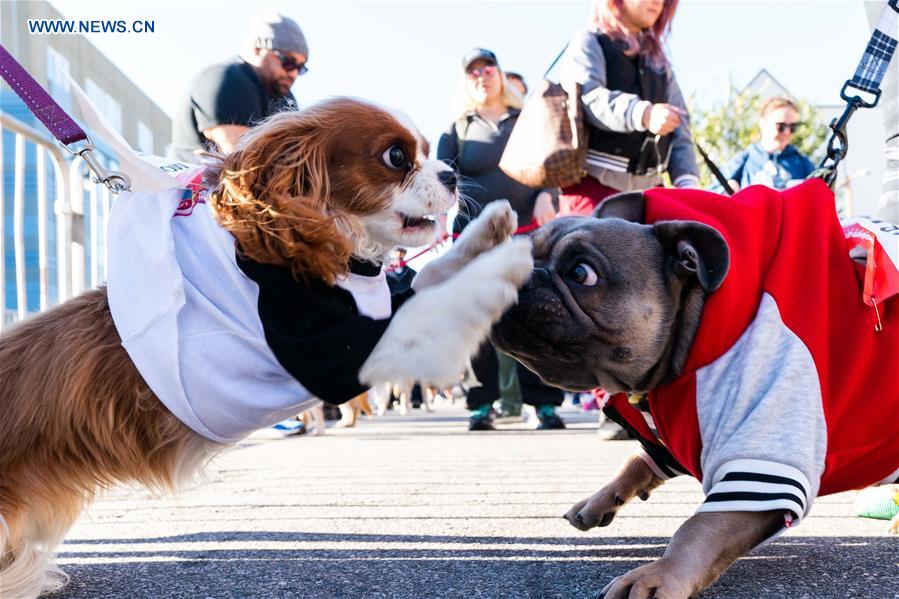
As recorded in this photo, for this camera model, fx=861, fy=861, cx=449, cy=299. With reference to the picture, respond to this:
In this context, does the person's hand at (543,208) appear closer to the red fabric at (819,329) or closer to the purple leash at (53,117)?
the red fabric at (819,329)

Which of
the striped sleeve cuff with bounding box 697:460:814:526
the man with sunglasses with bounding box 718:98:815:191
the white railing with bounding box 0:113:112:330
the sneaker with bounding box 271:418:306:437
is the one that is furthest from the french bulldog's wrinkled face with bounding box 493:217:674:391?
the sneaker with bounding box 271:418:306:437

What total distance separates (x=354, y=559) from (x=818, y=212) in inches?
61.2

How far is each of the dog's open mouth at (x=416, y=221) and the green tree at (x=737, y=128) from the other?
28.9 metres

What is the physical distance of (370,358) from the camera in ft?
6.09

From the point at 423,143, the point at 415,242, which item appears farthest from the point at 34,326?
the point at 423,143

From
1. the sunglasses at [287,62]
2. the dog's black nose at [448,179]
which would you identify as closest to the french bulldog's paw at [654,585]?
the dog's black nose at [448,179]

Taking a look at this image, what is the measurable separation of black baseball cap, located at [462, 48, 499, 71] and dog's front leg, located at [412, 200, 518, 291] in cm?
427

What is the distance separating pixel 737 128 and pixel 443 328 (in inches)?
1240

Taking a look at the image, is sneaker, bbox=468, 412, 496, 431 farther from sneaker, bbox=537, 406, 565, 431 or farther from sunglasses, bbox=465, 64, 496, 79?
sunglasses, bbox=465, 64, 496, 79

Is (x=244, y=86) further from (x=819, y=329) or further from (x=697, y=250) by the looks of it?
(x=819, y=329)

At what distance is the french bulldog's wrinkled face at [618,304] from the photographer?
2162 mm

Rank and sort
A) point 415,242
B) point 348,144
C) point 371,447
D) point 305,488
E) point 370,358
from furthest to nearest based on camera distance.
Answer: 1. point 371,447
2. point 305,488
3. point 415,242
4. point 348,144
5. point 370,358

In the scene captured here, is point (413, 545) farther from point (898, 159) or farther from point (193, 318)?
point (898, 159)

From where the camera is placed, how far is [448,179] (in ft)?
7.60
